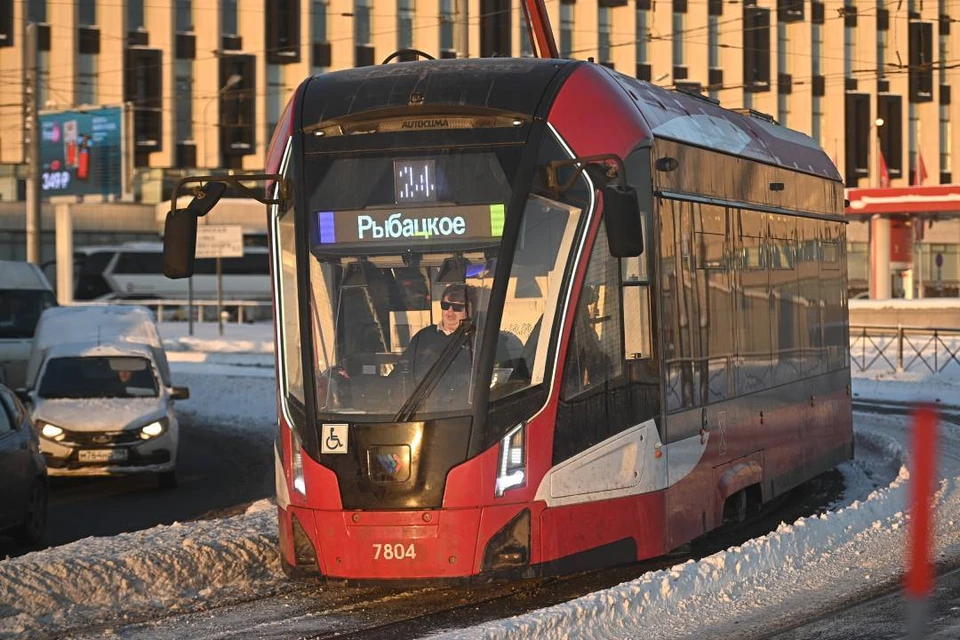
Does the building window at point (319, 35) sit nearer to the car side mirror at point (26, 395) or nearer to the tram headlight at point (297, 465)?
the car side mirror at point (26, 395)

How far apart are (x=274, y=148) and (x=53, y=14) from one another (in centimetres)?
5372

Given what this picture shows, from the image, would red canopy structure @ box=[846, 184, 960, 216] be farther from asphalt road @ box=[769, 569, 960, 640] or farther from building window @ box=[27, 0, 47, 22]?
asphalt road @ box=[769, 569, 960, 640]

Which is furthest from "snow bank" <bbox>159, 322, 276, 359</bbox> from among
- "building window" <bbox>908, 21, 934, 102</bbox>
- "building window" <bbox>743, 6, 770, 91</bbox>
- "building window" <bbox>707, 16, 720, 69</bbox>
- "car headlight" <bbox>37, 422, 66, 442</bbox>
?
"car headlight" <bbox>37, 422, 66, 442</bbox>

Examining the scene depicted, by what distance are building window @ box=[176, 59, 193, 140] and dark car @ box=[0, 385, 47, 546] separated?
49266 millimetres

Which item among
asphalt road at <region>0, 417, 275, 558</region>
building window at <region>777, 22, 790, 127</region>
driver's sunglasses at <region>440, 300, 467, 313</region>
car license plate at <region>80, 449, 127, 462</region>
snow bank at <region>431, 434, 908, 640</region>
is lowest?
asphalt road at <region>0, 417, 275, 558</region>

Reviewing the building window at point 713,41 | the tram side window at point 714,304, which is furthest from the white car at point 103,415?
the building window at point 713,41

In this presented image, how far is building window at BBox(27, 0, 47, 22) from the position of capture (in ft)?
197

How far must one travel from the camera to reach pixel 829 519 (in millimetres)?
10961

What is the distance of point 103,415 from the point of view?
733 inches

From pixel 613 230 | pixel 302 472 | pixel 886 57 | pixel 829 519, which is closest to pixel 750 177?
pixel 829 519

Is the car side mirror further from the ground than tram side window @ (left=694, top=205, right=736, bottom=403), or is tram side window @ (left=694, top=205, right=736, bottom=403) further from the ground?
tram side window @ (left=694, top=205, right=736, bottom=403)

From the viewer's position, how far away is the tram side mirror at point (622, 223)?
28.6 ft

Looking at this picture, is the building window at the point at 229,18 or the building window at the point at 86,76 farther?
the building window at the point at 229,18

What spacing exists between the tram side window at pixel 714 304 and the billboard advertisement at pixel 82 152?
1522 inches
